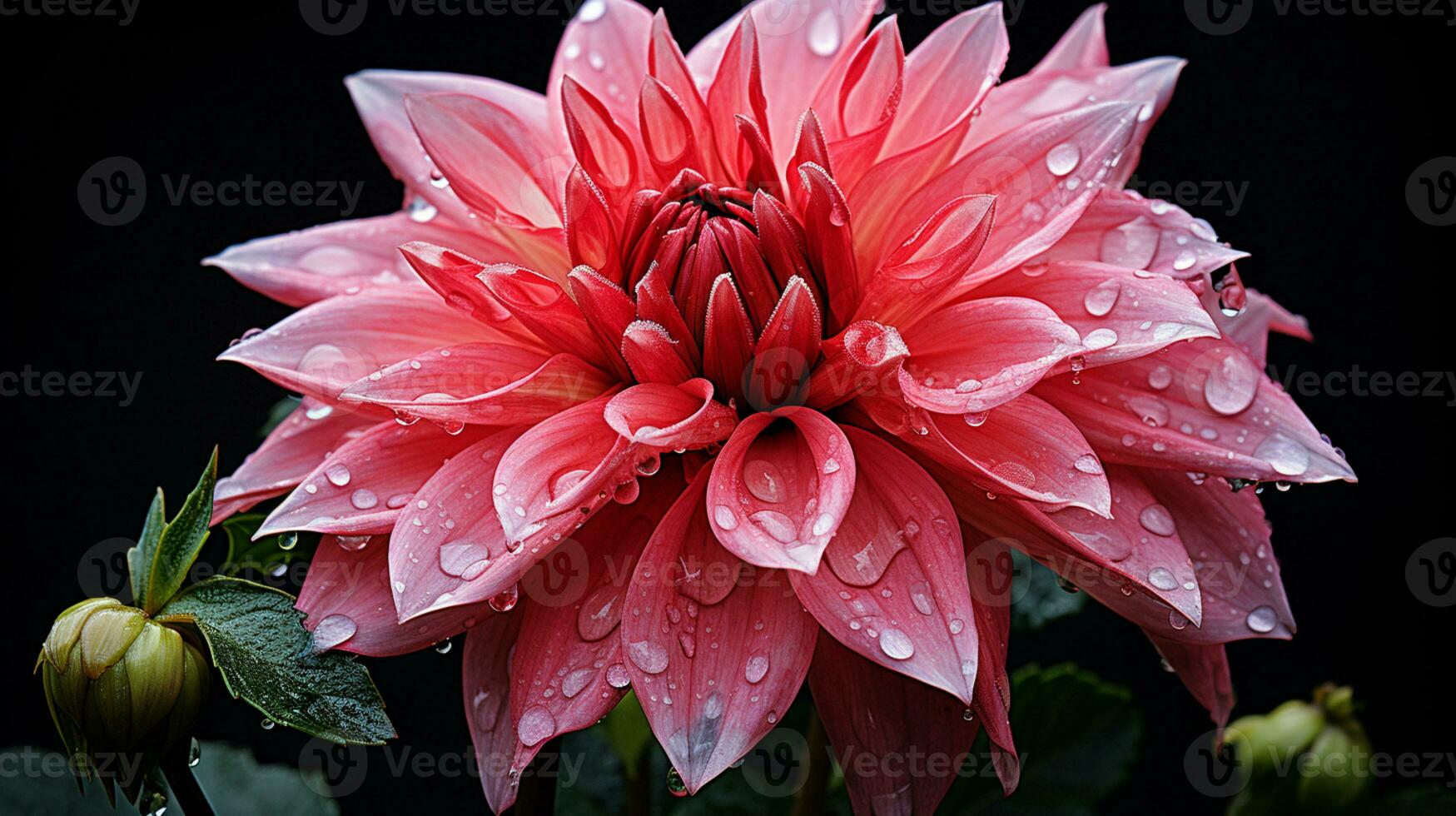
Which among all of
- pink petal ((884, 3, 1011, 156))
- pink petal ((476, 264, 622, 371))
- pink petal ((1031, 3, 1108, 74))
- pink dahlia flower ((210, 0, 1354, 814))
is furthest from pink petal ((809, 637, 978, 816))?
pink petal ((1031, 3, 1108, 74))

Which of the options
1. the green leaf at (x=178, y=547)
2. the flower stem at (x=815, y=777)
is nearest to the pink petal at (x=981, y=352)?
→ the flower stem at (x=815, y=777)

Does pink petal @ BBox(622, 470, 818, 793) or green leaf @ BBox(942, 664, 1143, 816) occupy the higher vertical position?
pink petal @ BBox(622, 470, 818, 793)

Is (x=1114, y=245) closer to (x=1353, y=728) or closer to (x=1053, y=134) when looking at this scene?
(x=1053, y=134)

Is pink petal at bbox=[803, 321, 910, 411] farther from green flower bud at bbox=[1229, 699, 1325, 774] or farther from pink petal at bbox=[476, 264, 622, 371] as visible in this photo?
green flower bud at bbox=[1229, 699, 1325, 774]

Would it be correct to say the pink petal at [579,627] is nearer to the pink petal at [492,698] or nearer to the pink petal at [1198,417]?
the pink petal at [492,698]

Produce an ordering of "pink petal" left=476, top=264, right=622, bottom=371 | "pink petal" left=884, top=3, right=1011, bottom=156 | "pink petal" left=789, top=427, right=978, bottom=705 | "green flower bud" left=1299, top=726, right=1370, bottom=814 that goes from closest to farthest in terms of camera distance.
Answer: "pink petal" left=789, top=427, right=978, bottom=705, "pink petal" left=476, top=264, right=622, bottom=371, "pink petal" left=884, top=3, right=1011, bottom=156, "green flower bud" left=1299, top=726, right=1370, bottom=814

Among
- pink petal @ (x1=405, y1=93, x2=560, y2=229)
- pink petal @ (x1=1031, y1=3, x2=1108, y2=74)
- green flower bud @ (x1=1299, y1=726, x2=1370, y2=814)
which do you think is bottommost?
green flower bud @ (x1=1299, y1=726, x2=1370, y2=814)

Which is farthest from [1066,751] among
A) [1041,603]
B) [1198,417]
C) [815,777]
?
[1198,417]

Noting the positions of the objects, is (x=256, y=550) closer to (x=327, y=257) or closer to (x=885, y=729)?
(x=327, y=257)
